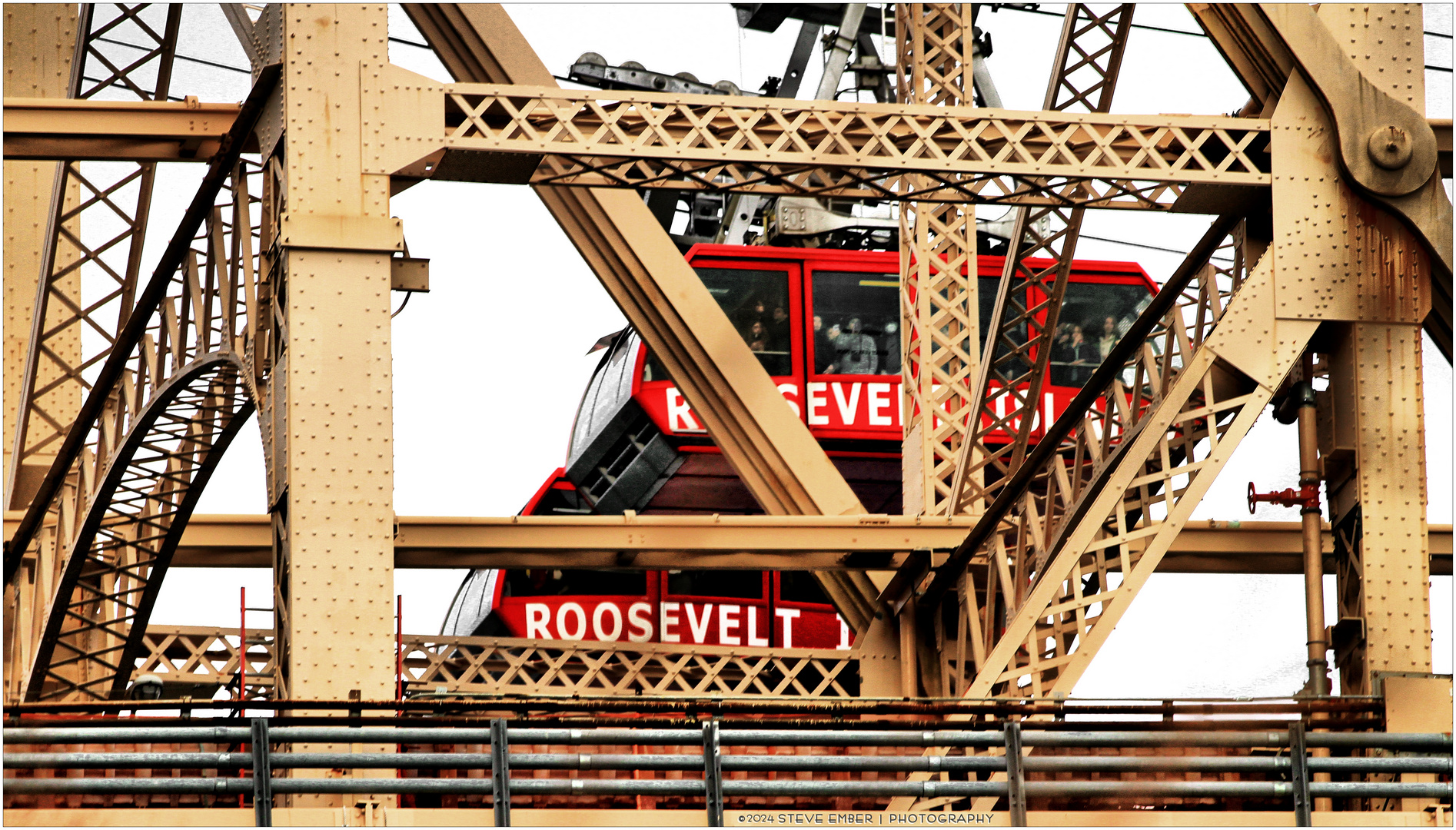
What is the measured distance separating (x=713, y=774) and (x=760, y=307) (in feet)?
78.0

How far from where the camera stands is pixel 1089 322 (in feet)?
132

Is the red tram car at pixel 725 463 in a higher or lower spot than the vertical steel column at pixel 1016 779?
higher

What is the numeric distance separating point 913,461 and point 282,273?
9.00 metres

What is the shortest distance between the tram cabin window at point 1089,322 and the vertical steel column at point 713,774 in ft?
82.7

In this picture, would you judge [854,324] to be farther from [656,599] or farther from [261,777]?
[261,777]

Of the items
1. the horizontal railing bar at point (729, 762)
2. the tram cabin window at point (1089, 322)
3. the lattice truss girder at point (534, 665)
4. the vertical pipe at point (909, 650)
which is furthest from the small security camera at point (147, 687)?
the tram cabin window at point (1089, 322)

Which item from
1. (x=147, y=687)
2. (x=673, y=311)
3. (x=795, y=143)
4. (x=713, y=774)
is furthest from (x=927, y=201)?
(x=147, y=687)

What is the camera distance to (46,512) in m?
25.7

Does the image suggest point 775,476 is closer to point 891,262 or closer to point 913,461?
point 913,461

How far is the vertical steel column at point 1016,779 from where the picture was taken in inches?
616

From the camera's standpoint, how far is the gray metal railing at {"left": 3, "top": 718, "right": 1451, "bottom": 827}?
49.7 feet

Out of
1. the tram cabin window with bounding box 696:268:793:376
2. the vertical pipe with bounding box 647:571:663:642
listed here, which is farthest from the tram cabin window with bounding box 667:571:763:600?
the tram cabin window with bounding box 696:268:793:376

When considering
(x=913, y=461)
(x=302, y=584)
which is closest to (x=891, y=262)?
(x=913, y=461)

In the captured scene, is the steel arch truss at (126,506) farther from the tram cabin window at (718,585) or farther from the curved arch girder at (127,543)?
the tram cabin window at (718,585)
